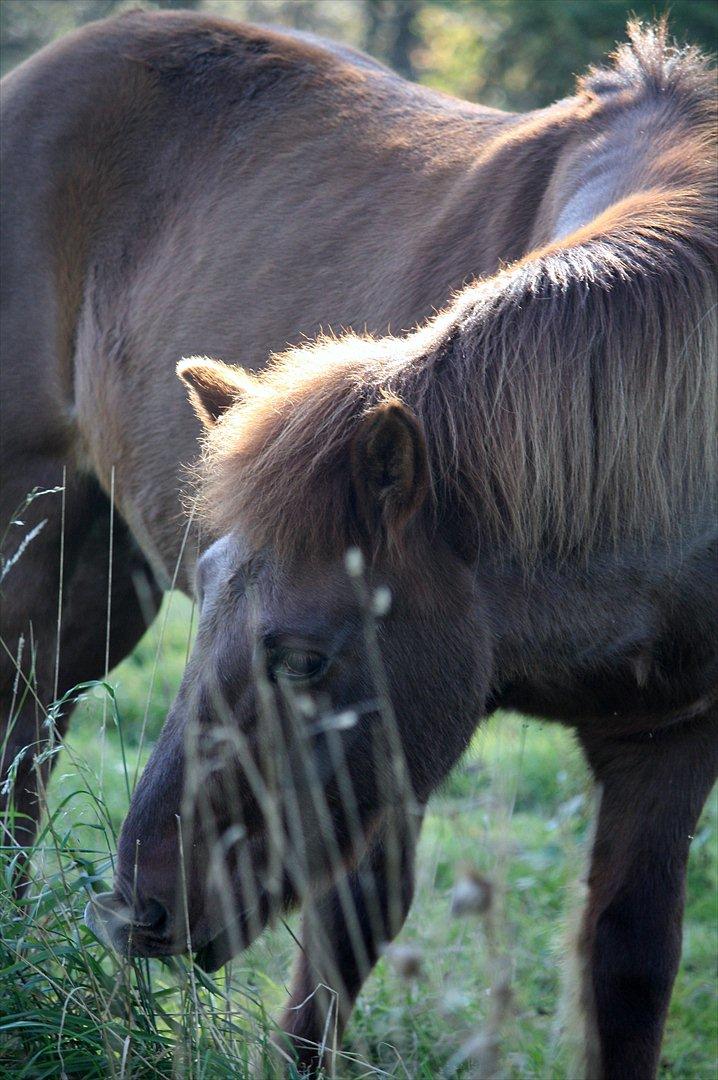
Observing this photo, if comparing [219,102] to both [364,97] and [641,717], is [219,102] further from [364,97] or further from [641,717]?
[641,717]

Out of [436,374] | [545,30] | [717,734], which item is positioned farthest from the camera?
[545,30]

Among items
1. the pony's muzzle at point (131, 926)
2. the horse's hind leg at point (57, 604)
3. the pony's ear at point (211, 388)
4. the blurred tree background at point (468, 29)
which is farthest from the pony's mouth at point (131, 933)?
the blurred tree background at point (468, 29)

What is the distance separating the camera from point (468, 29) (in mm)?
11156

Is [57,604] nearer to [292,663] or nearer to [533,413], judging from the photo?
[292,663]

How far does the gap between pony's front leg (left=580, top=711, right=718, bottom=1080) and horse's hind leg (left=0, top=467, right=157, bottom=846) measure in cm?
147

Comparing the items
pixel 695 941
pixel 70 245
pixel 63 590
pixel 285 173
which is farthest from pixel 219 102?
pixel 695 941

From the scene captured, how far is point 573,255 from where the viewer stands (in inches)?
81.8

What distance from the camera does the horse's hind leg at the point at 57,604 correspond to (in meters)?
3.32

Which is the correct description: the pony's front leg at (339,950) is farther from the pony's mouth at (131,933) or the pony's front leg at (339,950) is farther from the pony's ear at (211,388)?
the pony's ear at (211,388)

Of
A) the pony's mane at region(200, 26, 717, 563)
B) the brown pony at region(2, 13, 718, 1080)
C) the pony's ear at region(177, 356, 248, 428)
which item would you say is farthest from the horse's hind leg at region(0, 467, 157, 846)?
the pony's mane at region(200, 26, 717, 563)

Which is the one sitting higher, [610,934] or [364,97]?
[364,97]

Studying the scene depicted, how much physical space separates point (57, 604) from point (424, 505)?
1776 millimetres

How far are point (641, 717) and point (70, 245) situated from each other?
2174 mm

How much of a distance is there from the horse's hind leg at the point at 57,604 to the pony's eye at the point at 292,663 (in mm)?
1502
